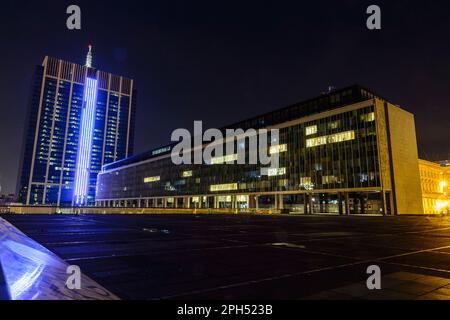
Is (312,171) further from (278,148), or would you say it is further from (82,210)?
(82,210)

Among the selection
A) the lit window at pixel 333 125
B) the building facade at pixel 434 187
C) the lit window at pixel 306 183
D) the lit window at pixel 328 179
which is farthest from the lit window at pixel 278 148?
the building facade at pixel 434 187

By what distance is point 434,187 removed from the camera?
9469 centimetres

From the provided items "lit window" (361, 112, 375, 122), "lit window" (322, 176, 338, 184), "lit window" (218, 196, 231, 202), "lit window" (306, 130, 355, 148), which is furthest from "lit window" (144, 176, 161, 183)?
"lit window" (361, 112, 375, 122)

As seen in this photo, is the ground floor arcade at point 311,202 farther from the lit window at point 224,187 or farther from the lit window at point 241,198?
the lit window at point 224,187

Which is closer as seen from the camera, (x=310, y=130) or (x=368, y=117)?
(x=368, y=117)

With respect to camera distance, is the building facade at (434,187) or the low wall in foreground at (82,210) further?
the building facade at (434,187)

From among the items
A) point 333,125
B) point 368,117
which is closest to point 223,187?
point 333,125

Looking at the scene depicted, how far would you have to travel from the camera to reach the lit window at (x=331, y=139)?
67.7 meters

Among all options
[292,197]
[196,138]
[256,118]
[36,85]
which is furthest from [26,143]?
[292,197]

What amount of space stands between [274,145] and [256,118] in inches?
597

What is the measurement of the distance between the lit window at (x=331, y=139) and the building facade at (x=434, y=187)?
36896 mm

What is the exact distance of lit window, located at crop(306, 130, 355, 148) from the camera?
6766cm

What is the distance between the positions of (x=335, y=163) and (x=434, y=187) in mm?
49368
